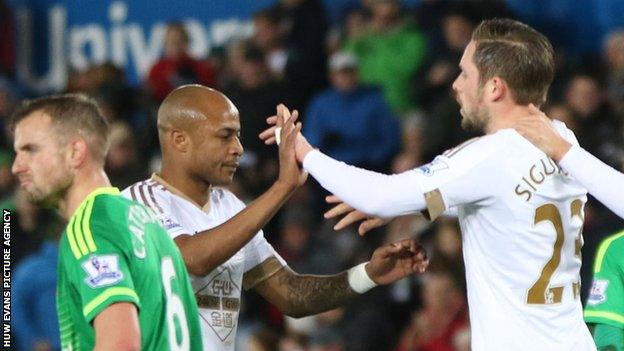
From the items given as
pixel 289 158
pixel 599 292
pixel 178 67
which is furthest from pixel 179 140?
pixel 178 67

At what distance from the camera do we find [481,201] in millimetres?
4949

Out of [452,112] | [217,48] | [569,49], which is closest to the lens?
[452,112]

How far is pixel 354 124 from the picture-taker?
427 inches

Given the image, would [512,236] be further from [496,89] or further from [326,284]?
[326,284]

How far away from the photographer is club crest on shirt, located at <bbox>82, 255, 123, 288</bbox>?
4297 mm

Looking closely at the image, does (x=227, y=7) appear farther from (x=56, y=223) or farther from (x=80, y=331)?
(x=80, y=331)

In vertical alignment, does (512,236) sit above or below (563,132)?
below

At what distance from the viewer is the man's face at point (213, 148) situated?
575 centimetres

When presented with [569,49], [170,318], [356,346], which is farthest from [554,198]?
[569,49]

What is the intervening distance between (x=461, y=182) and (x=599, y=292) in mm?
1108

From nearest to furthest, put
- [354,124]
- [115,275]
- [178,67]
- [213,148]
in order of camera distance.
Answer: [115,275], [213,148], [354,124], [178,67]

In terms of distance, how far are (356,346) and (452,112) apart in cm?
195

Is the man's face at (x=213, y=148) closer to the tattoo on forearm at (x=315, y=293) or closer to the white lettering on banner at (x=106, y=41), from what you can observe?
the tattoo on forearm at (x=315, y=293)

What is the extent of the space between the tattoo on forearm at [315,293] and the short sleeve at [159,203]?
570 millimetres
